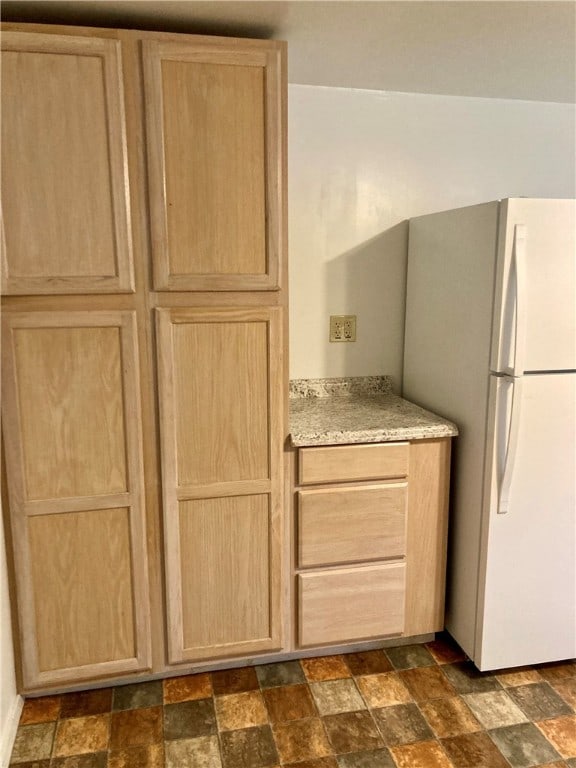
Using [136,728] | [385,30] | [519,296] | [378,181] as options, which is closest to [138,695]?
[136,728]

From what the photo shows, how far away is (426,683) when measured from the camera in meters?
2.09

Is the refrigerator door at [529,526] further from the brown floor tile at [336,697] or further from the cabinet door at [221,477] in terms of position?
the cabinet door at [221,477]

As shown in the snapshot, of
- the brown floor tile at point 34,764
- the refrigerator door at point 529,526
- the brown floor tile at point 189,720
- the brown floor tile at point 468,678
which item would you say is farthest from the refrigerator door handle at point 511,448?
the brown floor tile at point 34,764

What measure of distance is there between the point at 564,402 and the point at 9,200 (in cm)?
182

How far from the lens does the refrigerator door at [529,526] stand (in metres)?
1.94

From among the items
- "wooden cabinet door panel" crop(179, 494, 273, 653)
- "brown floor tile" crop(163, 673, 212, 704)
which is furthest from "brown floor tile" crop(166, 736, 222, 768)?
"wooden cabinet door panel" crop(179, 494, 273, 653)

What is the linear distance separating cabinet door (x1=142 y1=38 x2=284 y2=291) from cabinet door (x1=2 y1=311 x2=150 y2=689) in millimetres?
300

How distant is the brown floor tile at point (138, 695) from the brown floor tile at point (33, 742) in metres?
0.21

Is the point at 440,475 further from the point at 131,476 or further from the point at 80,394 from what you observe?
the point at 80,394

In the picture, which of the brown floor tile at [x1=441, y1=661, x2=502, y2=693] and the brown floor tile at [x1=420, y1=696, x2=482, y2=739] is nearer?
the brown floor tile at [x1=420, y1=696, x2=482, y2=739]

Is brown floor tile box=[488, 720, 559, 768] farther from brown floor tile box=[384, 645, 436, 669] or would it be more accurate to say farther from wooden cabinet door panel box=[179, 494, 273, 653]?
wooden cabinet door panel box=[179, 494, 273, 653]

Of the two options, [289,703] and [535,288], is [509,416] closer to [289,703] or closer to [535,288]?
[535,288]

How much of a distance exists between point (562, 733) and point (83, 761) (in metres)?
1.47

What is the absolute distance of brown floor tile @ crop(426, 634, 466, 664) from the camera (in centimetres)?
223
